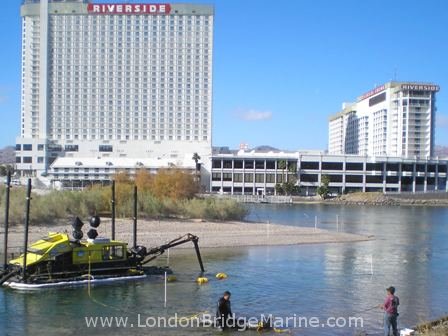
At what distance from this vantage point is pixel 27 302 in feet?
85.6

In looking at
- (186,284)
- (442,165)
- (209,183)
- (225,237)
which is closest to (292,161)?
(209,183)

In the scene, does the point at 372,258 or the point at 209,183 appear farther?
the point at 209,183

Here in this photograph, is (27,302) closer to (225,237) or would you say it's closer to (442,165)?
(225,237)

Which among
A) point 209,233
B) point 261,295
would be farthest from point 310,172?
point 261,295

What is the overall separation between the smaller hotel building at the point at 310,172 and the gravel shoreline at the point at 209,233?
11512cm

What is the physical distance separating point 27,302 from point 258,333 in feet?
35.5

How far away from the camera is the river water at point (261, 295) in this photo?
76.5 feet

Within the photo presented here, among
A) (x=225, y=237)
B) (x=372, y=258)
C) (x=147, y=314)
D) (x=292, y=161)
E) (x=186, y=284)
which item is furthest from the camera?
(x=292, y=161)

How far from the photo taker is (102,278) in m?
30.1

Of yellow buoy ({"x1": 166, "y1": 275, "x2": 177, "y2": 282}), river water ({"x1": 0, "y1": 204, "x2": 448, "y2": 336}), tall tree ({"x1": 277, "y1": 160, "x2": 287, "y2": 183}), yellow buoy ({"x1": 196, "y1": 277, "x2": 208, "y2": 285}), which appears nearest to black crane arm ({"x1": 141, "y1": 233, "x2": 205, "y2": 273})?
river water ({"x1": 0, "y1": 204, "x2": 448, "y2": 336})

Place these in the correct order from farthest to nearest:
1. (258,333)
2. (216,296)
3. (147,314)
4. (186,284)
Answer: (186,284) < (216,296) < (147,314) < (258,333)

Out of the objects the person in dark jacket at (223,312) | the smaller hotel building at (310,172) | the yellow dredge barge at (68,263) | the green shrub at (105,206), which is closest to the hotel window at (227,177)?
the smaller hotel building at (310,172)

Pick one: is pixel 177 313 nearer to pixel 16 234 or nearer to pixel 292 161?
pixel 16 234

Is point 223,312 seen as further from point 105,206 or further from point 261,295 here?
point 105,206
